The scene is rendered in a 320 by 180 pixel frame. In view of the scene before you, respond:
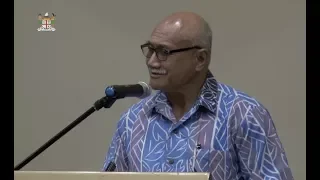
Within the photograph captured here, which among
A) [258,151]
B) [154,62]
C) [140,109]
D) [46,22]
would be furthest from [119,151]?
[46,22]

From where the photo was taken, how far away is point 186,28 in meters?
1.27

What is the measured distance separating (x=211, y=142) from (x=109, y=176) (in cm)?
51

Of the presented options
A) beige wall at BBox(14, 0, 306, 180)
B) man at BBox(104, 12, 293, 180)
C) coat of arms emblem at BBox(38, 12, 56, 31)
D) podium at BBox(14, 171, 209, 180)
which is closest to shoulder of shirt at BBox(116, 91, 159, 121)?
man at BBox(104, 12, 293, 180)

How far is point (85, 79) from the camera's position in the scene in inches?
87.7

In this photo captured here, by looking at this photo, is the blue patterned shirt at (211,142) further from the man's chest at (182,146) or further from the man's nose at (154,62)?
the man's nose at (154,62)

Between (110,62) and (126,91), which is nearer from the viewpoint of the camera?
(126,91)

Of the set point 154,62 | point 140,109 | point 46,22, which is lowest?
point 140,109

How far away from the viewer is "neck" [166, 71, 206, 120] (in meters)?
1.30

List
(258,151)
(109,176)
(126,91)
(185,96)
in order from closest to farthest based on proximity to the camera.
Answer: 1. (109,176)
2. (126,91)
3. (258,151)
4. (185,96)

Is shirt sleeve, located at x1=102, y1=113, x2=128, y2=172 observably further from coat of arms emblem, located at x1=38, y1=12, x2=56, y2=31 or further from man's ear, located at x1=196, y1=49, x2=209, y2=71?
coat of arms emblem, located at x1=38, y1=12, x2=56, y2=31

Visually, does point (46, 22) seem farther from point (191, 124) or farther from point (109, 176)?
point (109, 176)

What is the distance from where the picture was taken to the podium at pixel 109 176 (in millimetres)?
718

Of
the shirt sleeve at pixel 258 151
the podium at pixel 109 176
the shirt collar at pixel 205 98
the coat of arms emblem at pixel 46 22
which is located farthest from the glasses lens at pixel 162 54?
the coat of arms emblem at pixel 46 22
